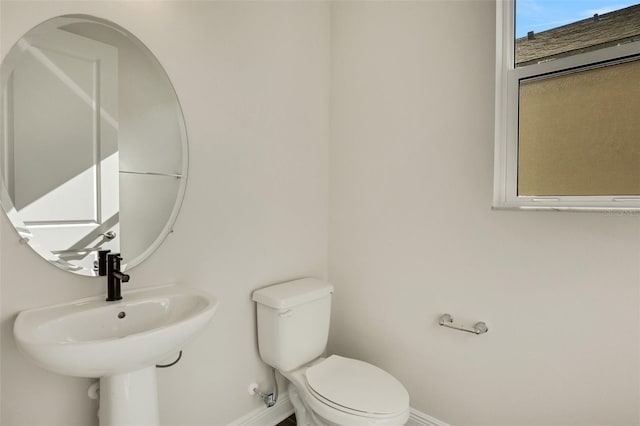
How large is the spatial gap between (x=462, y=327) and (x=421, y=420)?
0.55 metres

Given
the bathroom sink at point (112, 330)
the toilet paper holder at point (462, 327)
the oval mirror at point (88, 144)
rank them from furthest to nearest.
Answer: the toilet paper holder at point (462, 327) → the oval mirror at point (88, 144) → the bathroom sink at point (112, 330)

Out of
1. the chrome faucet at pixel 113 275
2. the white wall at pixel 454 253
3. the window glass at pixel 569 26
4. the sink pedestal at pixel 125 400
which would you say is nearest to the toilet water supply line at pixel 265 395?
the white wall at pixel 454 253

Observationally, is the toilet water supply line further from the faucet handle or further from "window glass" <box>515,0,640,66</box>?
"window glass" <box>515,0,640,66</box>

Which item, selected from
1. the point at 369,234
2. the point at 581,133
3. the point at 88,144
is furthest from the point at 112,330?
the point at 581,133

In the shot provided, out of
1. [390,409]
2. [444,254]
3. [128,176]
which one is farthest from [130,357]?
[444,254]

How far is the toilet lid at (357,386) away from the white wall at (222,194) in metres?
0.37

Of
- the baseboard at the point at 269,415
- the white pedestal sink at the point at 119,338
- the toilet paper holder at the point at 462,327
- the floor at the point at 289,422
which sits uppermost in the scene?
the white pedestal sink at the point at 119,338

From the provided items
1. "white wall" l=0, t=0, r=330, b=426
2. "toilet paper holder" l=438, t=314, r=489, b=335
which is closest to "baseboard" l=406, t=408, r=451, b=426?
"toilet paper holder" l=438, t=314, r=489, b=335

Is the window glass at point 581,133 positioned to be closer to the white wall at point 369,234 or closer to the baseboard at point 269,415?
the white wall at point 369,234

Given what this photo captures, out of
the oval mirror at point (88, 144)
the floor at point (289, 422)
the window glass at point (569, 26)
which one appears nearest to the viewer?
the oval mirror at point (88, 144)

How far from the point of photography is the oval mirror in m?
1.12

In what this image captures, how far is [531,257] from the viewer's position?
1437 millimetres

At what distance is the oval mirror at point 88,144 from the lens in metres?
1.12

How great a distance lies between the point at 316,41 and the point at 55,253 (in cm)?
164
